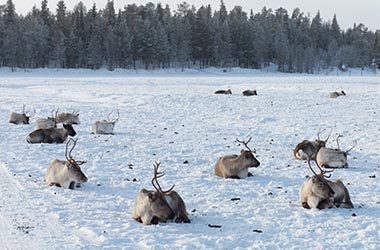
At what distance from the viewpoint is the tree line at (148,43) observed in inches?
3162

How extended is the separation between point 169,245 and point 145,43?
78.2m

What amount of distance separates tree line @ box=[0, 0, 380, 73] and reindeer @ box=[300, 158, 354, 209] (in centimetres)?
7238

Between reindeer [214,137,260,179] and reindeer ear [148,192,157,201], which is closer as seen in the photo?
reindeer ear [148,192,157,201]

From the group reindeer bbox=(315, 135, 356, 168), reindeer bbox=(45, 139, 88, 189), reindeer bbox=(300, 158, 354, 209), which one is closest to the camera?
reindeer bbox=(300, 158, 354, 209)

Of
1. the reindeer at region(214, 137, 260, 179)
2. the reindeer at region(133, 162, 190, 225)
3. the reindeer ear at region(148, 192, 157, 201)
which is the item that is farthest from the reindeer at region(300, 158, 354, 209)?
the reindeer ear at region(148, 192, 157, 201)

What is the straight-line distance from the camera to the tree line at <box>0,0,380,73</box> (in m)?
80.3

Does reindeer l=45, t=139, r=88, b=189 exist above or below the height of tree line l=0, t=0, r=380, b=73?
below

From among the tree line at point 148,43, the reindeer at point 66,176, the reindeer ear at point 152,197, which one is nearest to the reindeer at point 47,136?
the reindeer at point 66,176

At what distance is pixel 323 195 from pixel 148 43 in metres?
76.2

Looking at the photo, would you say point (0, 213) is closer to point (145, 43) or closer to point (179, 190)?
point (179, 190)

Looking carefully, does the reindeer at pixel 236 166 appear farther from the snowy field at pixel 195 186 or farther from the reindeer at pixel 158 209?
→ the reindeer at pixel 158 209

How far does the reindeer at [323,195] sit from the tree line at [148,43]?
7238 cm

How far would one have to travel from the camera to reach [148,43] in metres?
83.5

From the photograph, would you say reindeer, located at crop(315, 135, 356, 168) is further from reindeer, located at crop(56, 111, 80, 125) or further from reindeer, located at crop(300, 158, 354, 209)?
reindeer, located at crop(56, 111, 80, 125)
